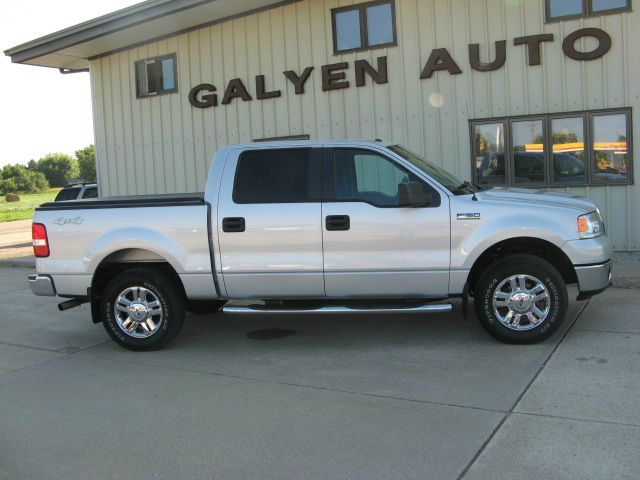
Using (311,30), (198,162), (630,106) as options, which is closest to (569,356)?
(630,106)

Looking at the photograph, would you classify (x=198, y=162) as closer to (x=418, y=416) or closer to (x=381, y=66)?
(x=381, y=66)

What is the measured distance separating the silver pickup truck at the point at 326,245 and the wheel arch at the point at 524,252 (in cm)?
1

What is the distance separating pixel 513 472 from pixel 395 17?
8.75m

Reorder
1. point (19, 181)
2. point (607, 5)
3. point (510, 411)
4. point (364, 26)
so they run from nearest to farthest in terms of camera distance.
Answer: point (510, 411) < point (607, 5) < point (364, 26) < point (19, 181)

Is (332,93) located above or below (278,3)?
below

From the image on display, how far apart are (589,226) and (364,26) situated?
653cm

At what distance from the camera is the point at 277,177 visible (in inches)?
246

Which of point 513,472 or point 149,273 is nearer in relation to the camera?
point 513,472

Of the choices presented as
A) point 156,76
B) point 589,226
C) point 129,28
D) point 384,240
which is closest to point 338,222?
point 384,240

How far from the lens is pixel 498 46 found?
10.1m

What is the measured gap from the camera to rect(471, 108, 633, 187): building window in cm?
972

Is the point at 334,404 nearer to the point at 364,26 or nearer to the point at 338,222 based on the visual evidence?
the point at 338,222

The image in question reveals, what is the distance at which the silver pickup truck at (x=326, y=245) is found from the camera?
5.82 metres

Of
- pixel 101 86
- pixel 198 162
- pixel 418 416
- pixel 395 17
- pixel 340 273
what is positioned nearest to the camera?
pixel 418 416
